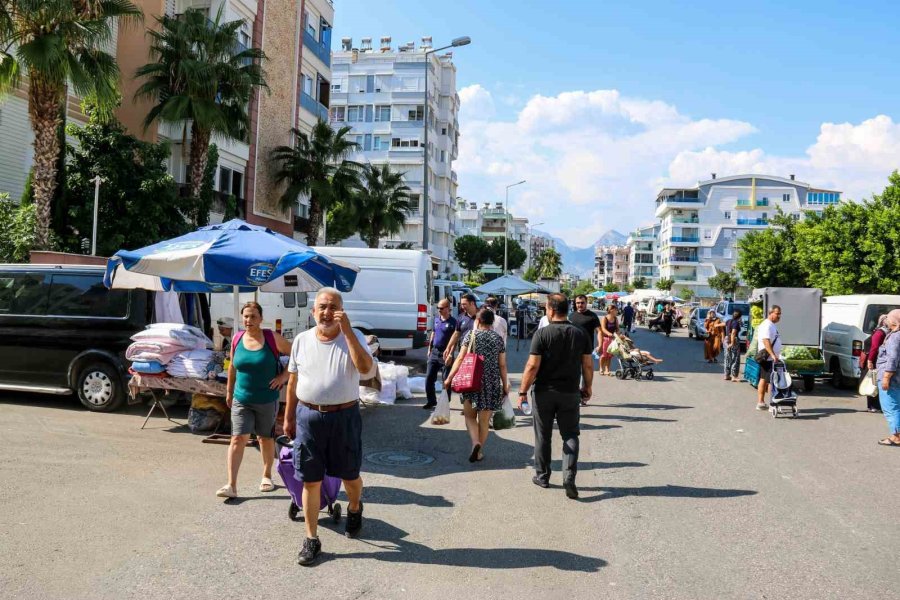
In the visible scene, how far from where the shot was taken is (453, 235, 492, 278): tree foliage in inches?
3873

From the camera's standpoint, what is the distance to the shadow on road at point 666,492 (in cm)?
696

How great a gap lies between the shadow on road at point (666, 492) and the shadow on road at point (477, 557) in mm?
1698

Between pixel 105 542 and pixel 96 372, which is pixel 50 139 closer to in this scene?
pixel 96 372

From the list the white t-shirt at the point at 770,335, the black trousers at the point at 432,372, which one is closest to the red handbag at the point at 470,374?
the black trousers at the point at 432,372

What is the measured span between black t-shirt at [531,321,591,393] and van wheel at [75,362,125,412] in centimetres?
633

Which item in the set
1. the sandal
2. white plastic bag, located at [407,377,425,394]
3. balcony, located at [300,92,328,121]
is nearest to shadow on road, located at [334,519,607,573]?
the sandal

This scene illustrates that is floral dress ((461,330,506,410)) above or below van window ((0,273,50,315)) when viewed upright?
below

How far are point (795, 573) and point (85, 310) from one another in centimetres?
950

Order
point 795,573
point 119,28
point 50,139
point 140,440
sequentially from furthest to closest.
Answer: point 119,28, point 50,139, point 140,440, point 795,573

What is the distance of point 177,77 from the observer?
2197cm

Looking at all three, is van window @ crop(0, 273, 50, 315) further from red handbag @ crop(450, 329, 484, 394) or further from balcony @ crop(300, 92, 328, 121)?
balcony @ crop(300, 92, 328, 121)

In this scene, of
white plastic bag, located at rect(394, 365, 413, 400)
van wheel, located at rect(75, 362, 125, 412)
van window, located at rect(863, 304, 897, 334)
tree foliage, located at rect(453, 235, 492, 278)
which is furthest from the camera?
tree foliage, located at rect(453, 235, 492, 278)

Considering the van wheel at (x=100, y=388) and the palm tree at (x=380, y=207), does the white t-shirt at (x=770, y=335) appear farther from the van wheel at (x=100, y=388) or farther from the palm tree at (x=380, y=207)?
the palm tree at (x=380, y=207)

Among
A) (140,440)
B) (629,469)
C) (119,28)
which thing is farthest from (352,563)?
(119,28)
